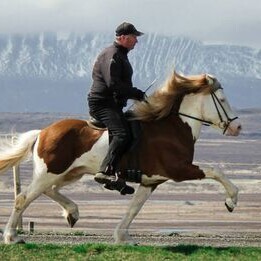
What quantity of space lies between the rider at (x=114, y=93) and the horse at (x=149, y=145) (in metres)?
0.15

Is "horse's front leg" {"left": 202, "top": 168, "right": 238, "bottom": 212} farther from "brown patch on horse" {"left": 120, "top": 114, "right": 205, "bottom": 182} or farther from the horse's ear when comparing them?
the horse's ear

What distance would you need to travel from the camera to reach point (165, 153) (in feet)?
40.5

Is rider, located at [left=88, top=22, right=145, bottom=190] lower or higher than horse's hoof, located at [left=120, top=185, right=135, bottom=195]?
higher

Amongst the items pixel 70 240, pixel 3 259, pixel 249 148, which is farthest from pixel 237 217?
pixel 249 148

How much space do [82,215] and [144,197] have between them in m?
27.0

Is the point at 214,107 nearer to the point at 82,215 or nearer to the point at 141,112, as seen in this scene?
the point at 141,112

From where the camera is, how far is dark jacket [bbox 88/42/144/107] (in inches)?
485

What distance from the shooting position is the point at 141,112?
1249 cm

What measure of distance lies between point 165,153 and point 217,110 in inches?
38.8

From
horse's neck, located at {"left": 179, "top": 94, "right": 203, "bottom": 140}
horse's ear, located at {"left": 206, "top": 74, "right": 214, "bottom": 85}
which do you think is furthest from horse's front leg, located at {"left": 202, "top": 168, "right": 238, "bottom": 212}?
horse's ear, located at {"left": 206, "top": 74, "right": 214, "bottom": 85}

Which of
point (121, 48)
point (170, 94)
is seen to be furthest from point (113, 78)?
point (170, 94)

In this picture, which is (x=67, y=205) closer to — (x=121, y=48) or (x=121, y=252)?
(x=121, y=252)

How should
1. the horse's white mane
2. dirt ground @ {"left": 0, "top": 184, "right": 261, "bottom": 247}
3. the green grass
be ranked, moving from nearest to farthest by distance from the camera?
1. the green grass
2. the horse's white mane
3. dirt ground @ {"left": 0, "top": 184, "right": 261, "bottom": 247}

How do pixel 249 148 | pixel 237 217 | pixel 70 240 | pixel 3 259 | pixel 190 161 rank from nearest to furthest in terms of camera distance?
1. pixel 3 259
2. pixel 190 161
3. pixel 70 240
4. pixel 237 217
5. pixel 249 148
